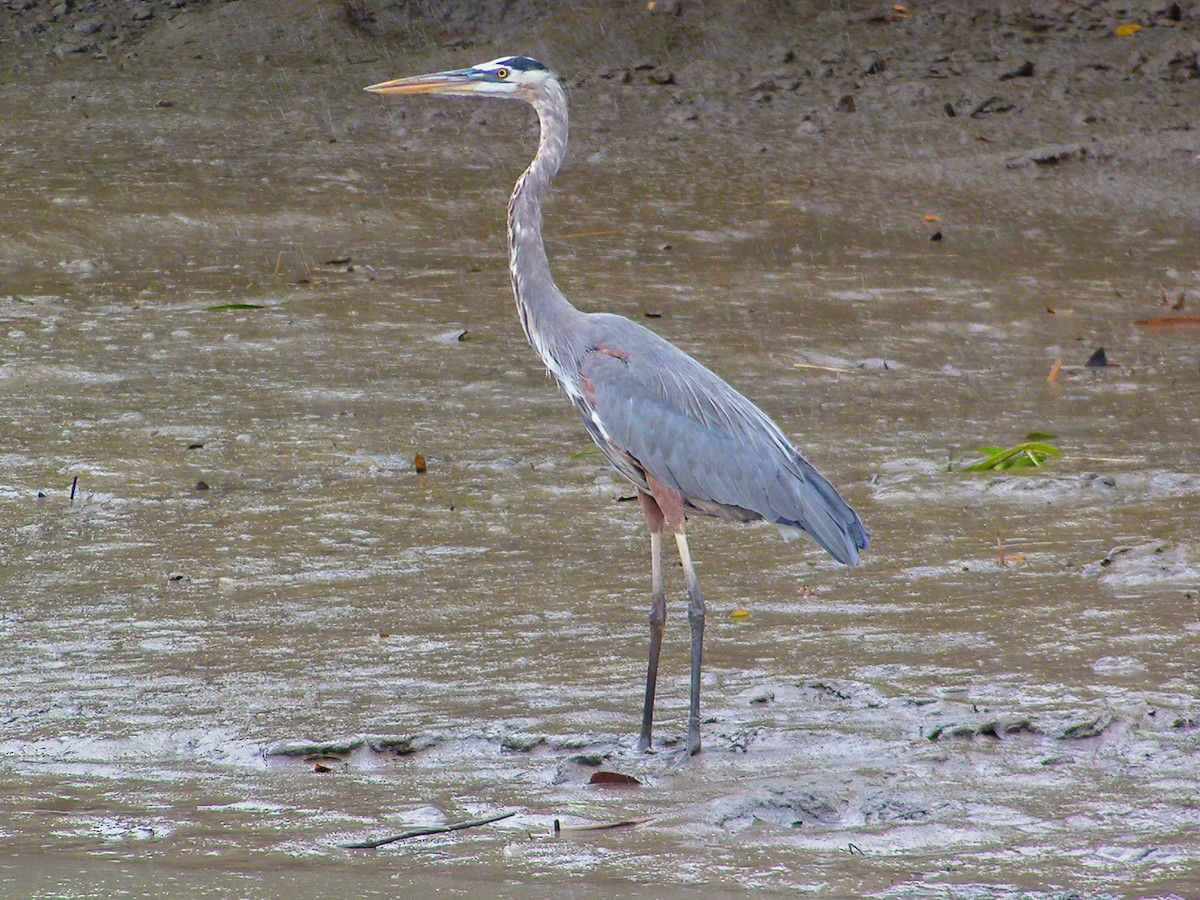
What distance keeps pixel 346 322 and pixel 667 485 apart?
3649 millimetres

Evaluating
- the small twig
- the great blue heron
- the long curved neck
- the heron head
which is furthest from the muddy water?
the heron head

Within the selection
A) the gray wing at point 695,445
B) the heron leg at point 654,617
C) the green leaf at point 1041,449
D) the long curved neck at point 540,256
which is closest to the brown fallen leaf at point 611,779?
the heron leg at point 654,617

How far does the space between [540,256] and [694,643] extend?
127 centimetres

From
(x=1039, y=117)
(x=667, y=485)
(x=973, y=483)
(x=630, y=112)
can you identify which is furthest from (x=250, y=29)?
(x=667, y=485)

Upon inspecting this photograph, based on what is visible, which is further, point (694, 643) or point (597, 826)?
point (694, 643)

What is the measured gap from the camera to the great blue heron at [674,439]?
4.56 metres

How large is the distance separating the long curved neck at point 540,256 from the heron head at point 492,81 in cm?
5

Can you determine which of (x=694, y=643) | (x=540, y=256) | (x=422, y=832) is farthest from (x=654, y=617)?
(x=540, y=256)

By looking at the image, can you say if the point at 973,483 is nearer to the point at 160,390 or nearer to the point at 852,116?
the point at 160,390

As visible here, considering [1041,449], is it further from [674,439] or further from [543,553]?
[674,439]

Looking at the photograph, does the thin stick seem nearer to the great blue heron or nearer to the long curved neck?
the great blue heron

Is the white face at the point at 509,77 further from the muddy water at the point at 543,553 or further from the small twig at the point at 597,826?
the small twig at the point at 597,826

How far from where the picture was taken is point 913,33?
11547mm

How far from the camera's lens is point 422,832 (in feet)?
11.9
